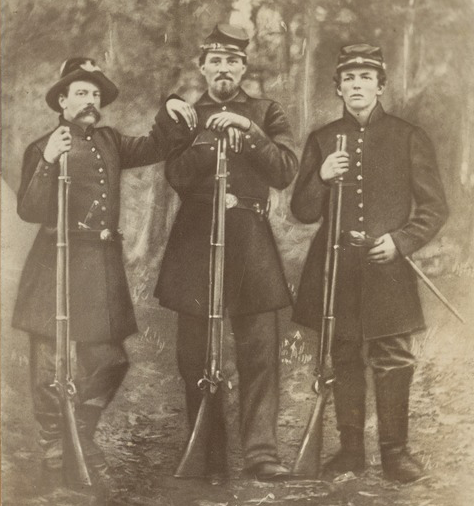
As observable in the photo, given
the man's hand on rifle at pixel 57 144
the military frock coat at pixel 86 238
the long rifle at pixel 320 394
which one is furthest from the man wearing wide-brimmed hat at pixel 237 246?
the man's hand on rifle at pixel 57 144

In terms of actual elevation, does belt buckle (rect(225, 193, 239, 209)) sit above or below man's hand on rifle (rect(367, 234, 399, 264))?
above

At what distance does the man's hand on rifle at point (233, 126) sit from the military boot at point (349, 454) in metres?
1.57

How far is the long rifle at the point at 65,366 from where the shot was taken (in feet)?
15.4

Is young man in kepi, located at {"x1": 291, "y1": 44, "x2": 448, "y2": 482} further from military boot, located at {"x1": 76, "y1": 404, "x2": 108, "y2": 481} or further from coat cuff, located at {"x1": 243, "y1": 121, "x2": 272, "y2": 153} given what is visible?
military boot, located at {"x1": 76, "y1": 404, "x2": 108, "y2": 481}

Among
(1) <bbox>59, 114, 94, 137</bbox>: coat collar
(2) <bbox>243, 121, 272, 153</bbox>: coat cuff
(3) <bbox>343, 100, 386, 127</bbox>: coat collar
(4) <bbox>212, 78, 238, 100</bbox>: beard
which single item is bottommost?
(2) <bbox>243, 121, 272, 153</bbox>: coat cuff

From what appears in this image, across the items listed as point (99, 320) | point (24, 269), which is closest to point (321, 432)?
point (99, 320)

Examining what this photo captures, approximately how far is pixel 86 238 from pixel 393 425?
1.87m

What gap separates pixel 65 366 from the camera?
185 inches

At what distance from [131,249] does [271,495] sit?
1470 mm

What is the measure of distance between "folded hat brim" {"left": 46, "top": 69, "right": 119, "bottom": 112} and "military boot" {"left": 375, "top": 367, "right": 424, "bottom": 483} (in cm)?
203

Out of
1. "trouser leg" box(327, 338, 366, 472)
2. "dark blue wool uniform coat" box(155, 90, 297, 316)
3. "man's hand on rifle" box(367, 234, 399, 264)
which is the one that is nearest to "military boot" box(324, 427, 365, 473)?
"trouser leg" box(327, 338, 366, 472)

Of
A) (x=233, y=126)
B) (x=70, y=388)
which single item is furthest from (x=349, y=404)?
(x=233, y=126)

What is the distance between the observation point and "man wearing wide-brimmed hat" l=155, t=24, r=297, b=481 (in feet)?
15.4

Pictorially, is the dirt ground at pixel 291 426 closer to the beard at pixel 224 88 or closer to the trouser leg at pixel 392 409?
the trouser leg at pixel 392 409
